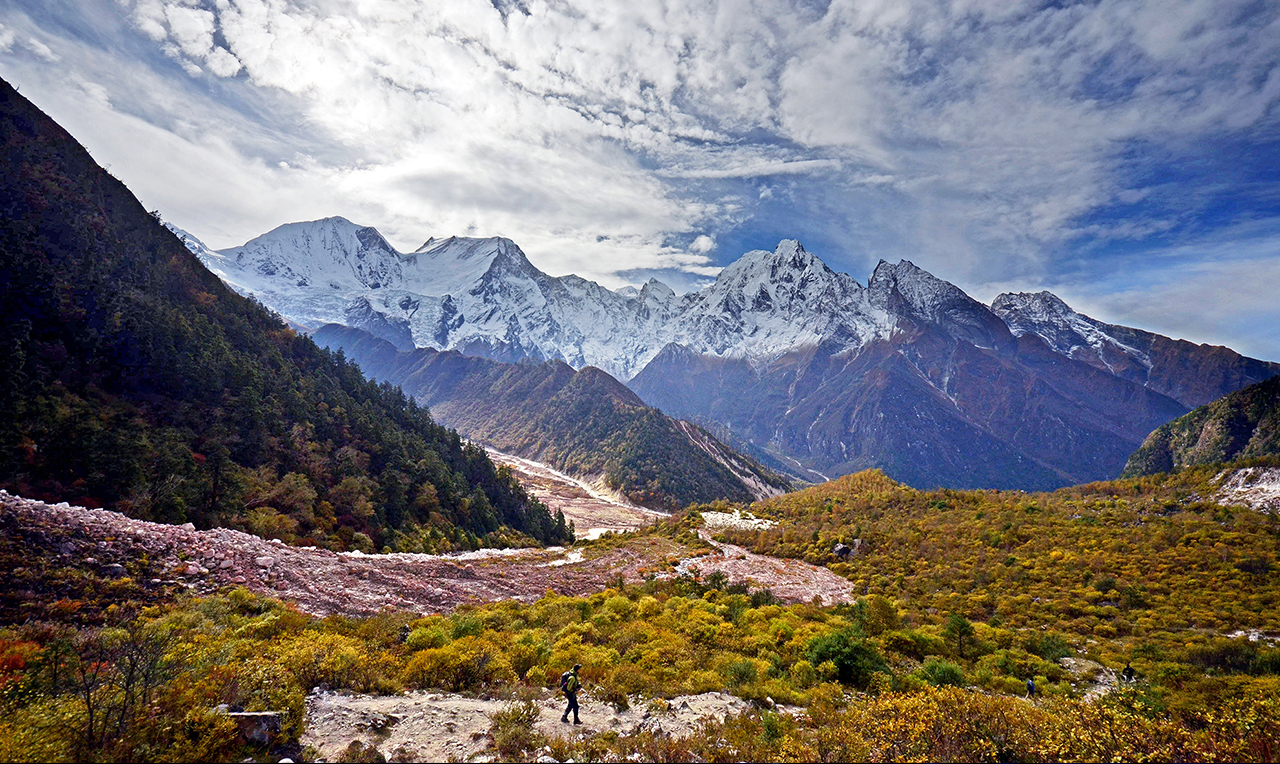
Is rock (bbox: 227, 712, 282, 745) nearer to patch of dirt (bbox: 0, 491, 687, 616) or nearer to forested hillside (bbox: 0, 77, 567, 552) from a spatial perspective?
patch of dirt (bbox: 0, 491, 687, 616)

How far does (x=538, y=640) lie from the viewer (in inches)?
694

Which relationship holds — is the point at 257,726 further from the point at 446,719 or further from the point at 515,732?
the point at 515,732

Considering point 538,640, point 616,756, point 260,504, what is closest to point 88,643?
point 538,640

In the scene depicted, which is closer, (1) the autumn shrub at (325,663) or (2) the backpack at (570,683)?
(2) the backpack at (570,683)

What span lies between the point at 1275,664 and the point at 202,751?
3176cm

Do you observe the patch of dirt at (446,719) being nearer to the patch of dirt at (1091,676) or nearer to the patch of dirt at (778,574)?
the patch of dirt at (1091,676)

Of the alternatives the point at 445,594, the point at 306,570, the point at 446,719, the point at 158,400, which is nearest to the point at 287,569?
the point at 306,570

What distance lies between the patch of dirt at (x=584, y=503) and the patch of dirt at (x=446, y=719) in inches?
3567

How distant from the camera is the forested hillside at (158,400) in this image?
1113 inches

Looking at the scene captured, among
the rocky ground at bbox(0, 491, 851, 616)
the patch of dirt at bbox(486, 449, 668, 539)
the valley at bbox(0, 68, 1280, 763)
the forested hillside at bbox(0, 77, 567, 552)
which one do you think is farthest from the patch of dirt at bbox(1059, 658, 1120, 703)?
the patch of dirt at bbox(486, 449, 668, 539)

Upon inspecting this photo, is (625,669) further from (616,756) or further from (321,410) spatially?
(321,410)

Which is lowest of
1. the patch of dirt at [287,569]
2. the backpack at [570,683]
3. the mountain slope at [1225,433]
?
the patch of dirt at [287,569]

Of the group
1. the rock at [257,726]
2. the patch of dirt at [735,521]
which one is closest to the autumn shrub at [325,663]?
the rock at [257,726]

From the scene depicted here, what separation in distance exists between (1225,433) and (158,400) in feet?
578
